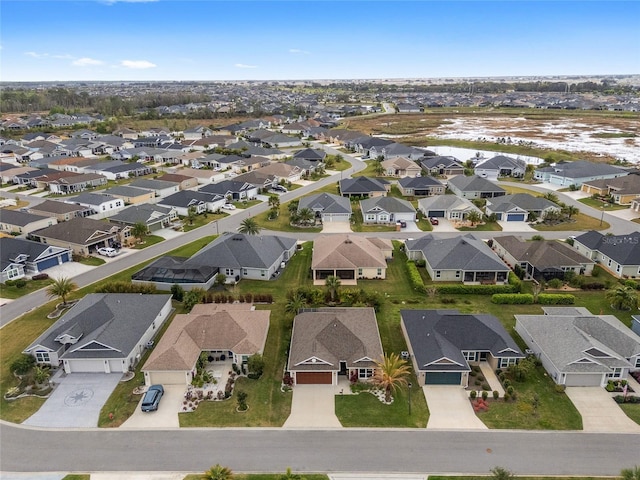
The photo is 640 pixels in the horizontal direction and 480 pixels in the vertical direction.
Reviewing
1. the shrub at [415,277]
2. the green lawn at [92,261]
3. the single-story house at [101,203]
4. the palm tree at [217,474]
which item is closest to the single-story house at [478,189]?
the shrub at [415,277]

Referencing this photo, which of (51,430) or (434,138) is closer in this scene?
(51,430)

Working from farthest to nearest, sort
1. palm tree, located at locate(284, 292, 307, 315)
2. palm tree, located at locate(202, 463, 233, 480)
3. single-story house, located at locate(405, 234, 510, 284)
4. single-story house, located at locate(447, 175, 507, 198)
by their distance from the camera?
single-story house, located at locate(447, 175, 507, 198), single-story house, located at locate(405, 234, 510, 284), palm tree, located at locate(284, 292, 307, 315), palm tree, located at locate(202, 463, 233, 480)

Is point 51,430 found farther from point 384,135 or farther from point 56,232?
point 384,135

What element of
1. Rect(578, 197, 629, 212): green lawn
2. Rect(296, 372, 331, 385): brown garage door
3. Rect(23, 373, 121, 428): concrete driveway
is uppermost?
Rect(578, 197, 629, 212): green lawn

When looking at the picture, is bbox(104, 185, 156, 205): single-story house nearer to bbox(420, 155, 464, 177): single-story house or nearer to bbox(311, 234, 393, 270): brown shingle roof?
bbox(311, 234, 393, 270): brown shingle roof

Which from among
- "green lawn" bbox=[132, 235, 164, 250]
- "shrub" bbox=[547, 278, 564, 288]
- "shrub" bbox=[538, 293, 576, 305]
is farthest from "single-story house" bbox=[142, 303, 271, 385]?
"shrub" bbox=[547, 278, 564, 288]

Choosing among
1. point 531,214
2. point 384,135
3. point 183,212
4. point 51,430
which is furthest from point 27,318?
point 384,135
